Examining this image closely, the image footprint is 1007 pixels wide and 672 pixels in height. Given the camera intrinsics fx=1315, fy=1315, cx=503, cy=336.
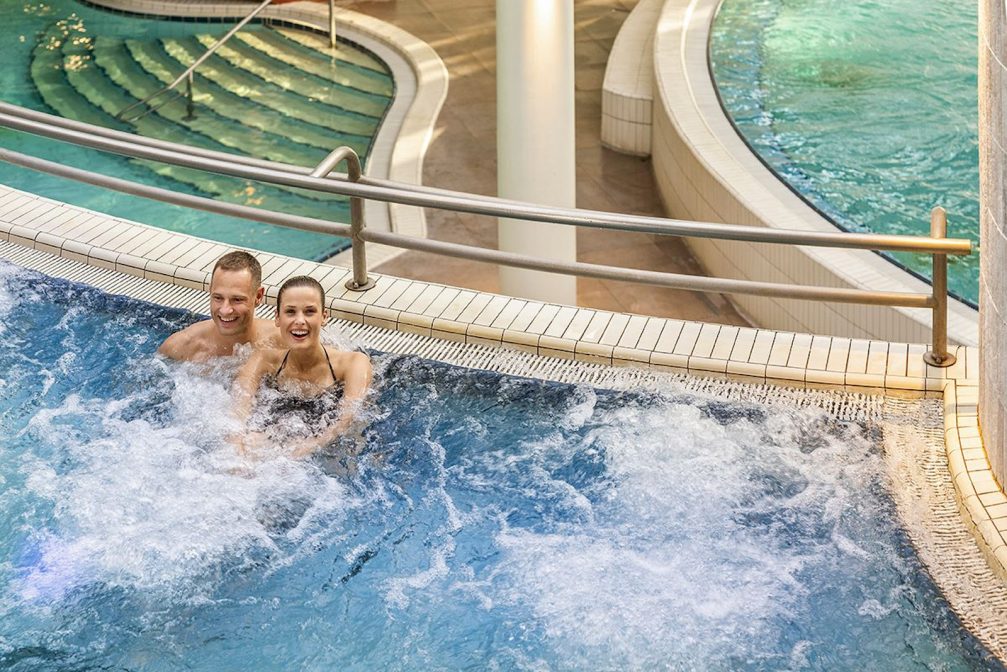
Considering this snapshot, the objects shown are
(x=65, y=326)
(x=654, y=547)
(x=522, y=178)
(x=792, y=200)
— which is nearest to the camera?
(x=654, y=547)

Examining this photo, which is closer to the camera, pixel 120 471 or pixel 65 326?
pixel 120 471

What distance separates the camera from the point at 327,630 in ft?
12.2

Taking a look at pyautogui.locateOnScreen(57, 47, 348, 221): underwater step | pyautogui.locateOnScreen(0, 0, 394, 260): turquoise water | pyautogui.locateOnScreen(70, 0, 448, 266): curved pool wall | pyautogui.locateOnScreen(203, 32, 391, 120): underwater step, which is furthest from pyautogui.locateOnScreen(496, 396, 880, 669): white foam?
pyautogui.locateOnScreen(203, 32, 391, 120): underwater step

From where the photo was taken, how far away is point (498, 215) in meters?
4.34

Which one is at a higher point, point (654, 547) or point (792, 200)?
point (654, 547)

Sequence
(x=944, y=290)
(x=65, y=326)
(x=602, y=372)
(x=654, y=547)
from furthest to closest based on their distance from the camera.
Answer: (x=65, y=326), (x=602, y=372), (x=944, y=290), (x=654, y=547)

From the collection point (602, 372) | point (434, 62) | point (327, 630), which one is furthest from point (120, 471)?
point (434, 62)

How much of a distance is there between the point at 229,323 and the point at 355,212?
64 cm

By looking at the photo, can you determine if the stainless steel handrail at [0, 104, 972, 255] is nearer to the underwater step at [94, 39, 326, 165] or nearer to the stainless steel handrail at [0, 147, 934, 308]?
the stainless steel handrail at [0, 147, 934, 308]

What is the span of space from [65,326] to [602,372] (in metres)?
2.18

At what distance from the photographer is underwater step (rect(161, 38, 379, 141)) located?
11391 mm

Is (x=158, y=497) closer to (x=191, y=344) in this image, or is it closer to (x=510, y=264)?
(x=191, y=344)

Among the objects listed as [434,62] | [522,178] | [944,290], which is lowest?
[434,62]

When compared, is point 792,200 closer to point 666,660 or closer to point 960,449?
point 960,449
